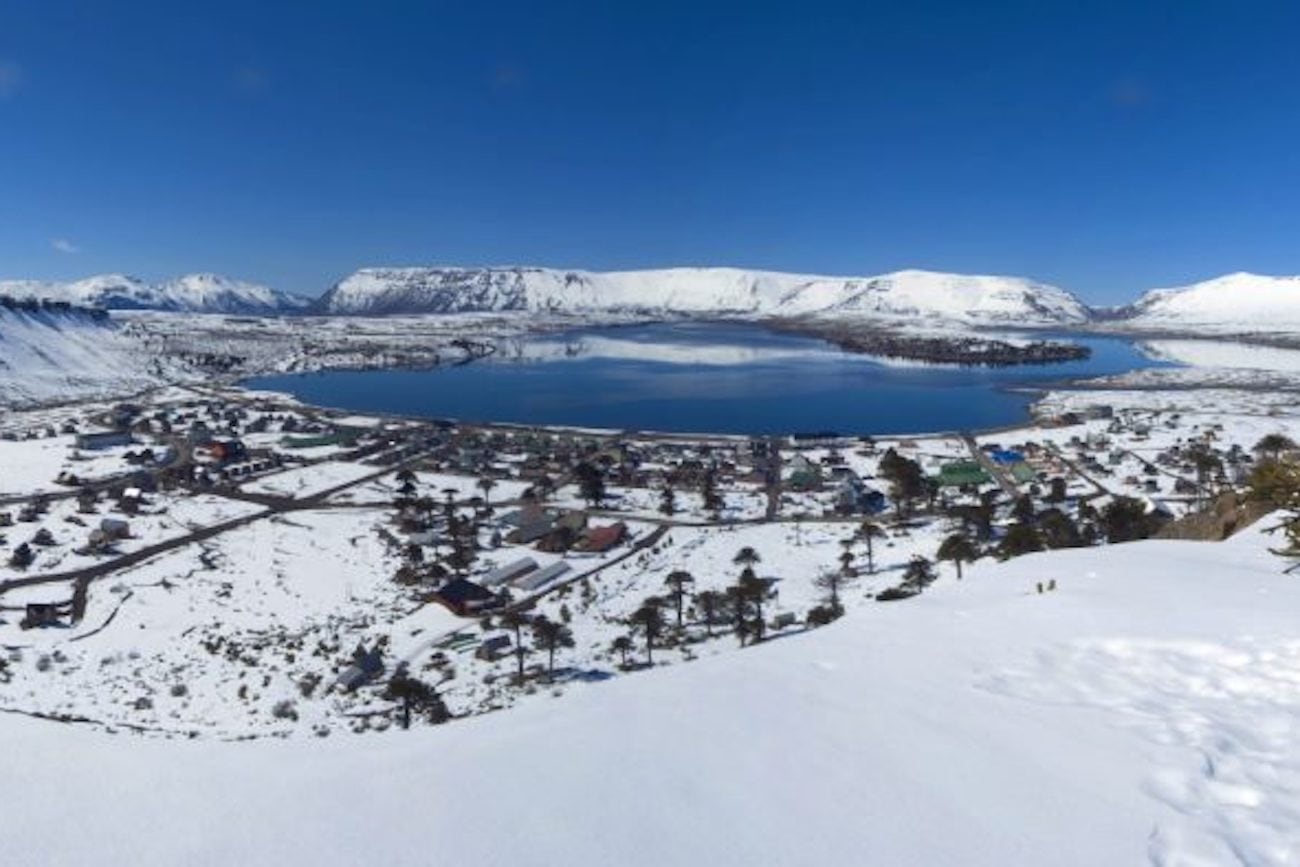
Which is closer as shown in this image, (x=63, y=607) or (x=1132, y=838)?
(x=1132, y=838)

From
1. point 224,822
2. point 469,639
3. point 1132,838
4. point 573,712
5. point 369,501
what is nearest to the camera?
point 1132,838

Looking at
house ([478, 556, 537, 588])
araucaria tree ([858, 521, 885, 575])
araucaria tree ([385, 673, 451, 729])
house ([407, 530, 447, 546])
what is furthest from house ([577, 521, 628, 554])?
araucaria tree ([385, 673, 451, 729])

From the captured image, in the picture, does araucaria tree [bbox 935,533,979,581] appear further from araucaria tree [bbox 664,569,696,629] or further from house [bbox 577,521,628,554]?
house [bbox 577,521,628,554]

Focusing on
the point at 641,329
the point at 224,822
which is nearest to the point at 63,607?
the point at 224,822

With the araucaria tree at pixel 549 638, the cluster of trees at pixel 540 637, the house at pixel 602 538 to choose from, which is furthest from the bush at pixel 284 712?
the house at pixel 602 538

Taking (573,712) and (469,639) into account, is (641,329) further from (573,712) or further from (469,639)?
(573,712)

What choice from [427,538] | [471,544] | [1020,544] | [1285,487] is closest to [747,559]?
[1020,544]

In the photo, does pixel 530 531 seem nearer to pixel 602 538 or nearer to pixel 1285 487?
pixel 602 538
